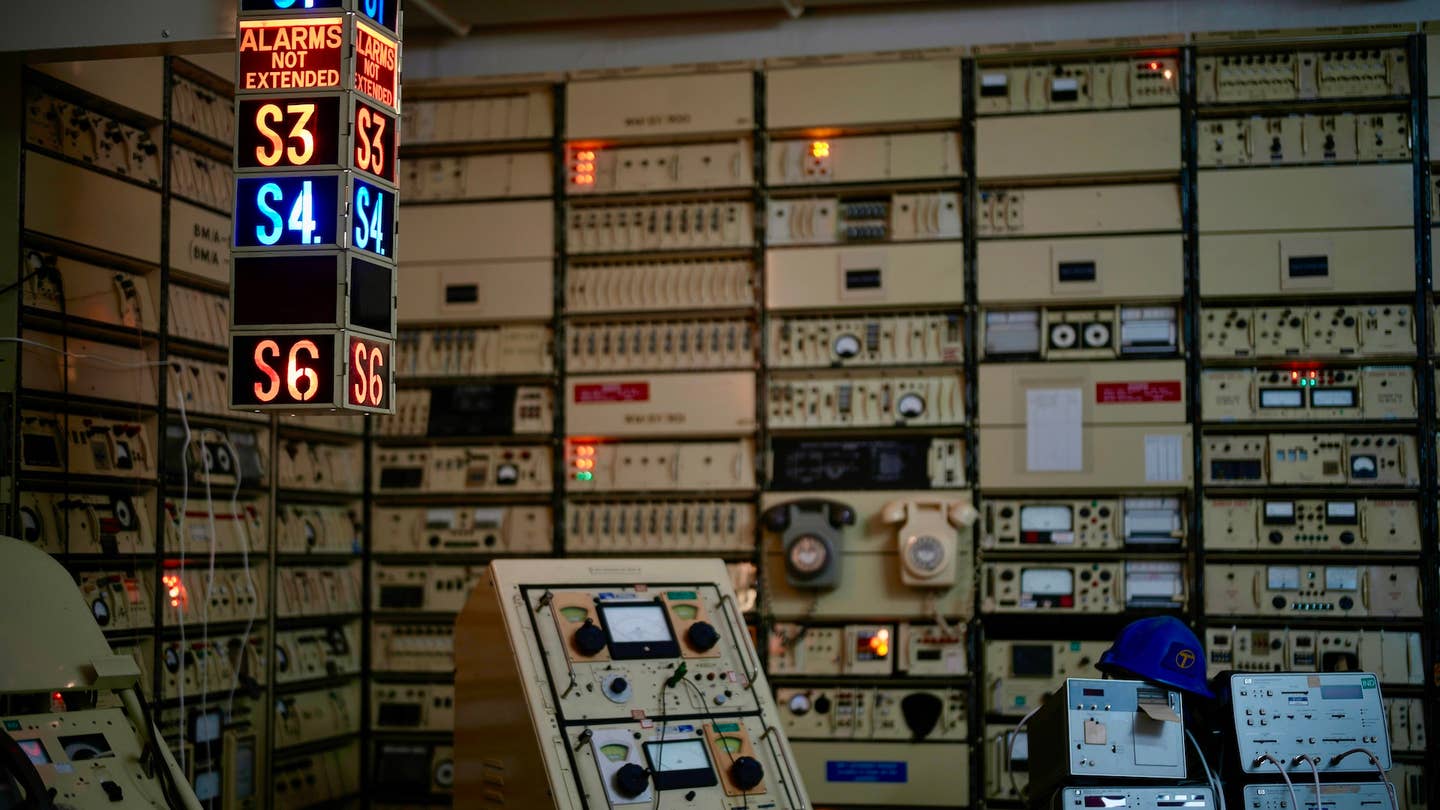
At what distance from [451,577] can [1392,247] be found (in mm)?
4702

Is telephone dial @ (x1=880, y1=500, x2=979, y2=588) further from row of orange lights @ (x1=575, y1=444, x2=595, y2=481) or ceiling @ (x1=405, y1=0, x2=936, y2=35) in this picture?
ceiling @ (x1=405, y1=0, x2=936, y2=35)

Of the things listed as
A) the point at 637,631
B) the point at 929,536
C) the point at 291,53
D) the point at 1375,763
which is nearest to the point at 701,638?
the point at 637,631

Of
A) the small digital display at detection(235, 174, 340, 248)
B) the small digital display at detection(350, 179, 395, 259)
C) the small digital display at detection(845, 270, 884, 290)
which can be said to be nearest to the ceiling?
the small digital display at detection(845, 270, 884, 290)

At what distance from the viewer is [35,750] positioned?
150 inches

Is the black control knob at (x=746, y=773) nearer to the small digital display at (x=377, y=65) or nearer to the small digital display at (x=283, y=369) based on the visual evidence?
the small digital display at (x=283, y=369)

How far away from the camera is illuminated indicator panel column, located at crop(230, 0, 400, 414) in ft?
15.8

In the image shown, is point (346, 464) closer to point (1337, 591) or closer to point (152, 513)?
point (152, 513)

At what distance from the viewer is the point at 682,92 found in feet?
23.9

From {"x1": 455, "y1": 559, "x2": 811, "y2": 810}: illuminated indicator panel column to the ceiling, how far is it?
11.7 ft

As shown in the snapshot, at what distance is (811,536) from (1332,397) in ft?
8.08

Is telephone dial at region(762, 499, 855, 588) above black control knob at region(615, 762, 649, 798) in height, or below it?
above

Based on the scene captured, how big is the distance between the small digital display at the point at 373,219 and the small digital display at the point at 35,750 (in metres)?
1.81

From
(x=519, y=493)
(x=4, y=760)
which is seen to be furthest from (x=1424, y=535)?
(x=4, y=760)

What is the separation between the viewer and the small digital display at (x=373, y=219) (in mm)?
4863
